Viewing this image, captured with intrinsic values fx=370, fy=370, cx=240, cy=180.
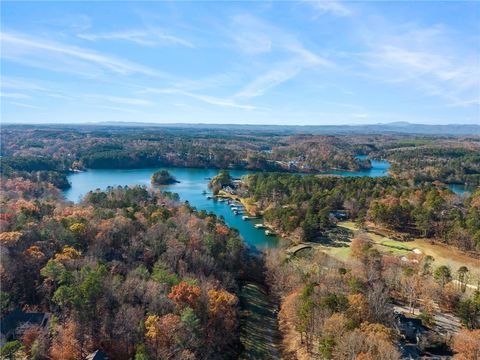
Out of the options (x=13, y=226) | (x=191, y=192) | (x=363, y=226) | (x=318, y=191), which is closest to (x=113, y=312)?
(x=13, y=226)

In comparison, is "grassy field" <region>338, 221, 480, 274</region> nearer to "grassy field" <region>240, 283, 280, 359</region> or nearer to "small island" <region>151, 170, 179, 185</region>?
"grassy field" <region>240, 283, 280, 359</region>

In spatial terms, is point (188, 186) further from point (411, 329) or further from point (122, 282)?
point (411, 329)

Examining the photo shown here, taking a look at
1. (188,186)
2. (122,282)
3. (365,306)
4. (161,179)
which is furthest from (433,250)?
(161,179)

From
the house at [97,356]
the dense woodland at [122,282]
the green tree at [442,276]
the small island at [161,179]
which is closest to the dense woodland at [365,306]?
the green tree at [442,276]

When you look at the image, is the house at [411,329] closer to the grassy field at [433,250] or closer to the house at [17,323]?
the grassy field at [433,250]

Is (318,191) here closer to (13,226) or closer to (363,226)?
(363,226)

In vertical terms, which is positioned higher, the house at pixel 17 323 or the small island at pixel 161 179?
the house at pixel 17 323

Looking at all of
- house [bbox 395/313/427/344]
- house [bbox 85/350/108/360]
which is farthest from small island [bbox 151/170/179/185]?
house [bbox 85/350/108/360]
